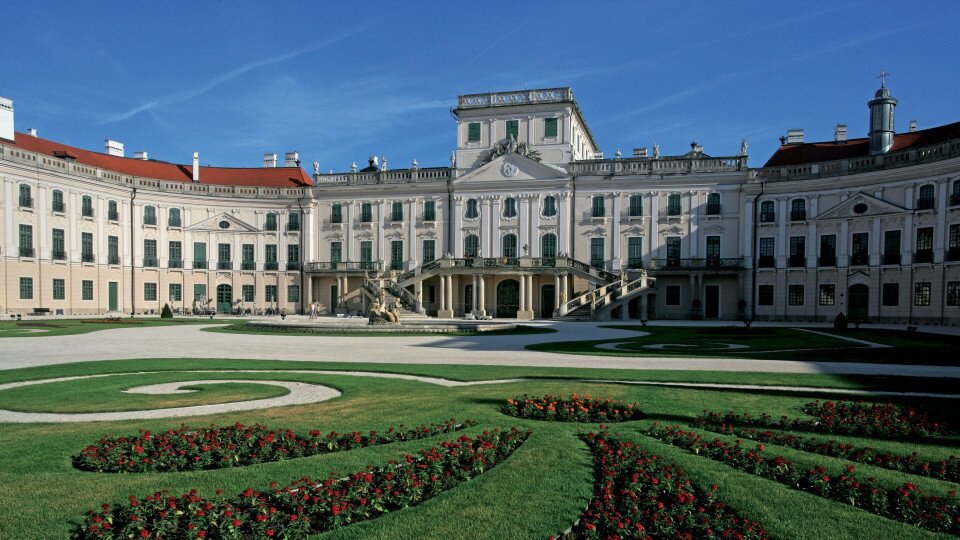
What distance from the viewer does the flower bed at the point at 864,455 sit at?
7617 mm

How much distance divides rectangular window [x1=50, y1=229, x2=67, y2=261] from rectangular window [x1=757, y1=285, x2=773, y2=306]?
55.5 meters

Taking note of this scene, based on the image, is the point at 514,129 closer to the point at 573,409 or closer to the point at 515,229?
the point at 515,229

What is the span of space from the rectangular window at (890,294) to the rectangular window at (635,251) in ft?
57.0

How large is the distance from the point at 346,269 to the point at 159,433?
4840 cm

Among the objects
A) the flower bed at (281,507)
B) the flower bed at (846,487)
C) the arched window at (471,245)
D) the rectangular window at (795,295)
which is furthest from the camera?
the arched window at (471,245)

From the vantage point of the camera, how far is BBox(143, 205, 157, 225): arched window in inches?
2153

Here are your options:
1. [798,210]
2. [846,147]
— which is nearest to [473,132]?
[798,210]

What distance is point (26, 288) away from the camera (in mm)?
45656

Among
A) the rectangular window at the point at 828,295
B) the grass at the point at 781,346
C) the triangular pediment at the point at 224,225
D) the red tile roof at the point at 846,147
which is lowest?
the grass at the point at 781,346

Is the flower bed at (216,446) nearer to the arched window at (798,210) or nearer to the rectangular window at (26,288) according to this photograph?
the rectangular window at (26,288)

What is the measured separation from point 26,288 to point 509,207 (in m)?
38.2

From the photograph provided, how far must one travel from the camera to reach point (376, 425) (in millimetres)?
9773

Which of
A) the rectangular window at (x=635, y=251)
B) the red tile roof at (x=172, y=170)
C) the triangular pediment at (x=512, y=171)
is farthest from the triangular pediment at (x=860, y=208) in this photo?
the red tile roof at (x=172, y=170)

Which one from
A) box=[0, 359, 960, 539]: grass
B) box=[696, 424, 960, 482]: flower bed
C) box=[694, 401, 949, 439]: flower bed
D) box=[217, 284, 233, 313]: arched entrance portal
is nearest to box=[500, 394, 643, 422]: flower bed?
box=[0, 359, 960, 539]: grass
